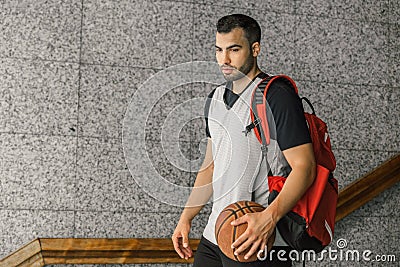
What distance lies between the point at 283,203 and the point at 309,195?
13cm

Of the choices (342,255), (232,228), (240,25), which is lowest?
(342,255)

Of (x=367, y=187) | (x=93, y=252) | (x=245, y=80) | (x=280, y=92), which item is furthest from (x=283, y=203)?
(x=367, y=187)

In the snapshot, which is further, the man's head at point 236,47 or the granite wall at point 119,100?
the granite wall at point 119,100

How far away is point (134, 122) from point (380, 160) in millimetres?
1422

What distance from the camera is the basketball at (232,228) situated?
2.09 meters

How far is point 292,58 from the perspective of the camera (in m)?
3.52

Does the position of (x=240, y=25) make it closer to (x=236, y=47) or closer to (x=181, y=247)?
(x=236, y=47)

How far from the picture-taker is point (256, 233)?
6.66ft

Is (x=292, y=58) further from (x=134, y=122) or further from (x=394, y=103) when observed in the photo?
(x=134, y=122)

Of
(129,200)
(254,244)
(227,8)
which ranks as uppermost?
(227,8)

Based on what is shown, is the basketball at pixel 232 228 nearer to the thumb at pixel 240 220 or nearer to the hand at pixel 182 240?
the thumb at pixel 240 220

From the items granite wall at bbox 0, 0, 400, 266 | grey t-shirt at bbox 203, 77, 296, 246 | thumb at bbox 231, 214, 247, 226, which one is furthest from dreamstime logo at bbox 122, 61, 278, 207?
thumb at bbox 231, 214, 247, 226

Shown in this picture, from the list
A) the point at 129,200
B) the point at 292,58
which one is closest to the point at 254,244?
the point at 129,200

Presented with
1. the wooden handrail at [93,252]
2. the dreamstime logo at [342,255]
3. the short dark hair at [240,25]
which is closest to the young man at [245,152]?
the short dark hair at [240,25]
